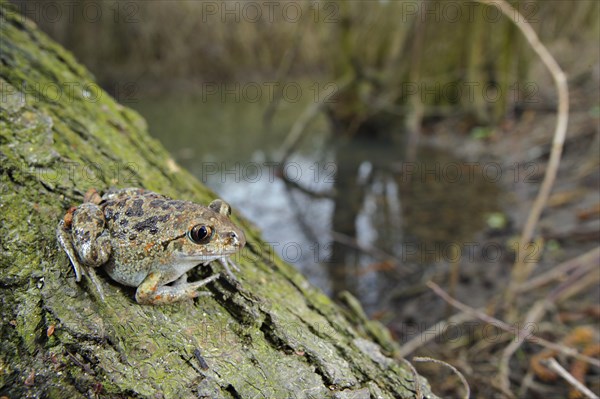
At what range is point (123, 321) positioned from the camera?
1641 millimetres

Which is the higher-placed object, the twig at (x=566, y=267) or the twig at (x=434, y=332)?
the twig at (x=434, y=332)

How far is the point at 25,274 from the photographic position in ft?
5.46

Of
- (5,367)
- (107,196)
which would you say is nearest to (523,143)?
(107,196)

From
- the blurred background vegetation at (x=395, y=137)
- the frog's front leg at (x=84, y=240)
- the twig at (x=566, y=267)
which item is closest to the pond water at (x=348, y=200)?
the blurred background vegetation at (x=395, y=137)

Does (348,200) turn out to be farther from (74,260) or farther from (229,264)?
(74,260)

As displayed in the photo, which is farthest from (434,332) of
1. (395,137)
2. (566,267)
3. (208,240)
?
(395,137)

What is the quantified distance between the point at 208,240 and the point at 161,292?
269mm

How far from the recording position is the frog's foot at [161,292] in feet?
5.61

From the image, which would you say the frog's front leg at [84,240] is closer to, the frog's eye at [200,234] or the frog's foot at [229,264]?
the frog's eye at [200,234]

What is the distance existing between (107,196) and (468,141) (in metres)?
7.93

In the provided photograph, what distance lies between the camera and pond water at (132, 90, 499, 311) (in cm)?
524

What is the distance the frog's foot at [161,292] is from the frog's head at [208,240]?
0.38ft

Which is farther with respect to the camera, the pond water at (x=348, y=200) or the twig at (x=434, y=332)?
the pond water at (x=348, y=200)

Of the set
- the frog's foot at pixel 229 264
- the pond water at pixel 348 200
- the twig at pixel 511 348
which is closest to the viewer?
the frog's foot at pixel 229 264
